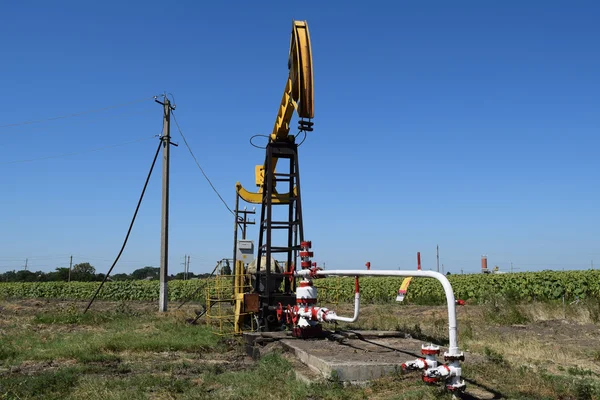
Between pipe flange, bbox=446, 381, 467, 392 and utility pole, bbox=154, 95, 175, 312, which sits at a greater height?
utility pole, bbox=154, 95, 175, 312

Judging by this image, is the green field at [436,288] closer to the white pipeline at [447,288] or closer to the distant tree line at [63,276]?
the white pipeline at [447,288]

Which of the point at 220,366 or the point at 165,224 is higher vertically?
the point at 165,224

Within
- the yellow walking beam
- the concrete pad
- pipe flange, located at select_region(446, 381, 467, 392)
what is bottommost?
the concrete pad

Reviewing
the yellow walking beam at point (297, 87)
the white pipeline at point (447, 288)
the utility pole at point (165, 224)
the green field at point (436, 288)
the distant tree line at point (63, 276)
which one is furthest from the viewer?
the distant tree line at point (63, 276)

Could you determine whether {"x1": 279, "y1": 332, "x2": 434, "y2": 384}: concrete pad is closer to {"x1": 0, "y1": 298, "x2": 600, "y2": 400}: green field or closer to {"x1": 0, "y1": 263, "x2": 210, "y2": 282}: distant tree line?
{"x1": 0, "y1": 298, "x2": 600, "y2": 400}: green field

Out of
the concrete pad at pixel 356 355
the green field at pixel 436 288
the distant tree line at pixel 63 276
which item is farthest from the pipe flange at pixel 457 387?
the distant tree line at pixel 63 276

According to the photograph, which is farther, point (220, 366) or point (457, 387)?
point (220, 366)

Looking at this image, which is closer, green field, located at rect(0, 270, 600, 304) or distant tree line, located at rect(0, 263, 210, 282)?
green field, located at rect(0, 270, 600, 304)

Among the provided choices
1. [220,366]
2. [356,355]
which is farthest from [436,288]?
[356,355]

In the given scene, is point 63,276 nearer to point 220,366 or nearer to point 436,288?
point 436,288

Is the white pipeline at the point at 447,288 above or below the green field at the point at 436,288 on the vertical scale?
above

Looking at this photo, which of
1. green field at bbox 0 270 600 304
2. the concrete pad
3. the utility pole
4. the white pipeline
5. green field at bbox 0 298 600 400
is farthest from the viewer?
green field at bbox 0 270 600 304

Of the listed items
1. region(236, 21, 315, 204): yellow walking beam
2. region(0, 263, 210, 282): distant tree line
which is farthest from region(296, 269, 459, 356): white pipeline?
region(0, 263, 210, 282): distant tree line

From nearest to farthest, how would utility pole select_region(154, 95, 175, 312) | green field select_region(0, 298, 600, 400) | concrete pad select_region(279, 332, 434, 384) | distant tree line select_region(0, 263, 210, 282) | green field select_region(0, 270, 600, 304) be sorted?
green field select_region(0, 298, 600, 400) < concrete pad select_region(279, 332, 434, 384) < utility pole select_region(154, 95, 175, 312) < green field select_region(0, 270, 600, 304) < distant tree line select_region(0, 263, 210, 282)
